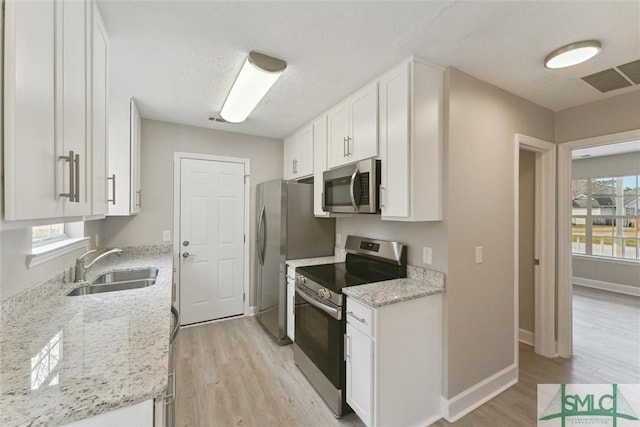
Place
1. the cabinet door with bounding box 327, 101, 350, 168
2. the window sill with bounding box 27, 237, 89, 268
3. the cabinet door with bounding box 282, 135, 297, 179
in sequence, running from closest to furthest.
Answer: the window sill with bounding box 27, 237, 89, 268
the cabinet door with bounding box 327, 101, 350, 168
the cabinet door with bounding box 282, 135, 297, 179

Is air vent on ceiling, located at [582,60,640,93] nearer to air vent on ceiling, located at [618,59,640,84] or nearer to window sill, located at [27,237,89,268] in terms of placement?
air vent on ceiling, located at [618,59,640,84]

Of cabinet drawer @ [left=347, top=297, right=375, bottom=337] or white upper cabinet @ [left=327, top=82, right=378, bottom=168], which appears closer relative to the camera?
cabinet drawer @ [left=347, top=297, right=375, bottom=337]

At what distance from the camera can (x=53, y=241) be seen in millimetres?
1940

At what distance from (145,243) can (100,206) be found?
199cm

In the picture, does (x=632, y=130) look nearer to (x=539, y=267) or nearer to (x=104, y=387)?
(x=539, y=267)

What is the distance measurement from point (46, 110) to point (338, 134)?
6.69 ft

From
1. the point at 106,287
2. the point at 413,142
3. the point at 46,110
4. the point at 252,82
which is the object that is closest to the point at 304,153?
the point at 252,82

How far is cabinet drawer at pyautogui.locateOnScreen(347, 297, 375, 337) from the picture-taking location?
1.67 m

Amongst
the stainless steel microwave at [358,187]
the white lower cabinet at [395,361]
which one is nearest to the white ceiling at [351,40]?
the stainless steel microwave at [358,187]

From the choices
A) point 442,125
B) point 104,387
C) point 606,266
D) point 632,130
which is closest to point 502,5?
point 442,125

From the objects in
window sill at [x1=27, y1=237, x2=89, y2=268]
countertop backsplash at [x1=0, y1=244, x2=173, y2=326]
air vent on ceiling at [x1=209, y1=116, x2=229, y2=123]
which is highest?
air vent on ceiling at [x1=209, y1=116, x2=229, y2=123]

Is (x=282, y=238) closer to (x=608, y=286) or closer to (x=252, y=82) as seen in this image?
(x=252, y=82)

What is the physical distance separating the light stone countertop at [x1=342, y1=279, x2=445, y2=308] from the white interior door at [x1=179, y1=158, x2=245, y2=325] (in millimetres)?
2216

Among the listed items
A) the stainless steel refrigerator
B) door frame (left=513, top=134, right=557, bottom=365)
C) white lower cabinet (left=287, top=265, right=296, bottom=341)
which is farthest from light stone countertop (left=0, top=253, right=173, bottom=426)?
door frame (left=513, top=134, right=557, bottom=365)
